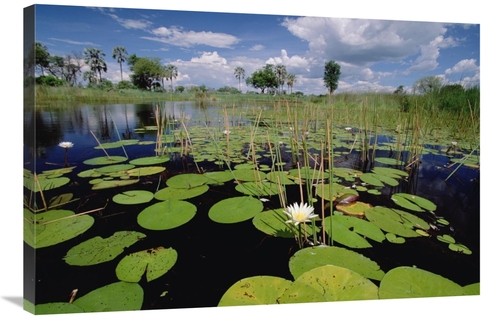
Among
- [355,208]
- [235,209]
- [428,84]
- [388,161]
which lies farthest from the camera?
[388,161]

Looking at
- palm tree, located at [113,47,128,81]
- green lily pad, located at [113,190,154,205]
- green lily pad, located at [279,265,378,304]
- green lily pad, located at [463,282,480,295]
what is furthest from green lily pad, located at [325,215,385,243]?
palm tree, located at [113,47,128,81]

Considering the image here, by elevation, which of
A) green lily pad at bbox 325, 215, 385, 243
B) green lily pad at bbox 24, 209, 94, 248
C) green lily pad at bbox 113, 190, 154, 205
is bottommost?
green lily pad at bbox 325, 215, 385, 243

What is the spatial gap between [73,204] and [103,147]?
1.79ft

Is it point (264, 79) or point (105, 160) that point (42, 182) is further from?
point (264, 79)

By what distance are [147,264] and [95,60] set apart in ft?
3.81

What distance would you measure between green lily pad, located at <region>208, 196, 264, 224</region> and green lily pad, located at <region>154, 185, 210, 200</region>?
0.61 ft

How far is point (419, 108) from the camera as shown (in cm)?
236

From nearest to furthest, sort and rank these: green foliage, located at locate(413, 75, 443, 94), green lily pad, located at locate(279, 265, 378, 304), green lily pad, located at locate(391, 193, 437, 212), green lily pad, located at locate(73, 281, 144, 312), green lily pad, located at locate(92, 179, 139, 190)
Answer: green lily pad, located at locate(73, 281, 144, 312), green lily pad, located at locate(279, 265, 378, 304), green lily pad, located at locate(92, 179, 139, 190), green lily pad, located at locate(391, 193, 437, 212), green foliage, located at locate(413, 75, 443, 94)

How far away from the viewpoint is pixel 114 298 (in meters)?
1.31

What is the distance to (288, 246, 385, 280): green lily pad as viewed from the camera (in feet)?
4.78

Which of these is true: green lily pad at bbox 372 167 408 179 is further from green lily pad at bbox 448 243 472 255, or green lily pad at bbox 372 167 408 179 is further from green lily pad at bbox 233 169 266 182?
green lily pad at bbox 233 169 266 182

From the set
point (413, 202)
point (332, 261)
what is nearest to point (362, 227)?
point (332, 261)

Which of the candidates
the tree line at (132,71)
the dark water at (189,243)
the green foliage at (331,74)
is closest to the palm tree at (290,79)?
the tree line at (132,71)

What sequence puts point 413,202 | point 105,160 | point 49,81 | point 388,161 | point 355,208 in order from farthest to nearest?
point 388,161 < point 105,160 < point 413,202 < point 355,208 < point 49,81
